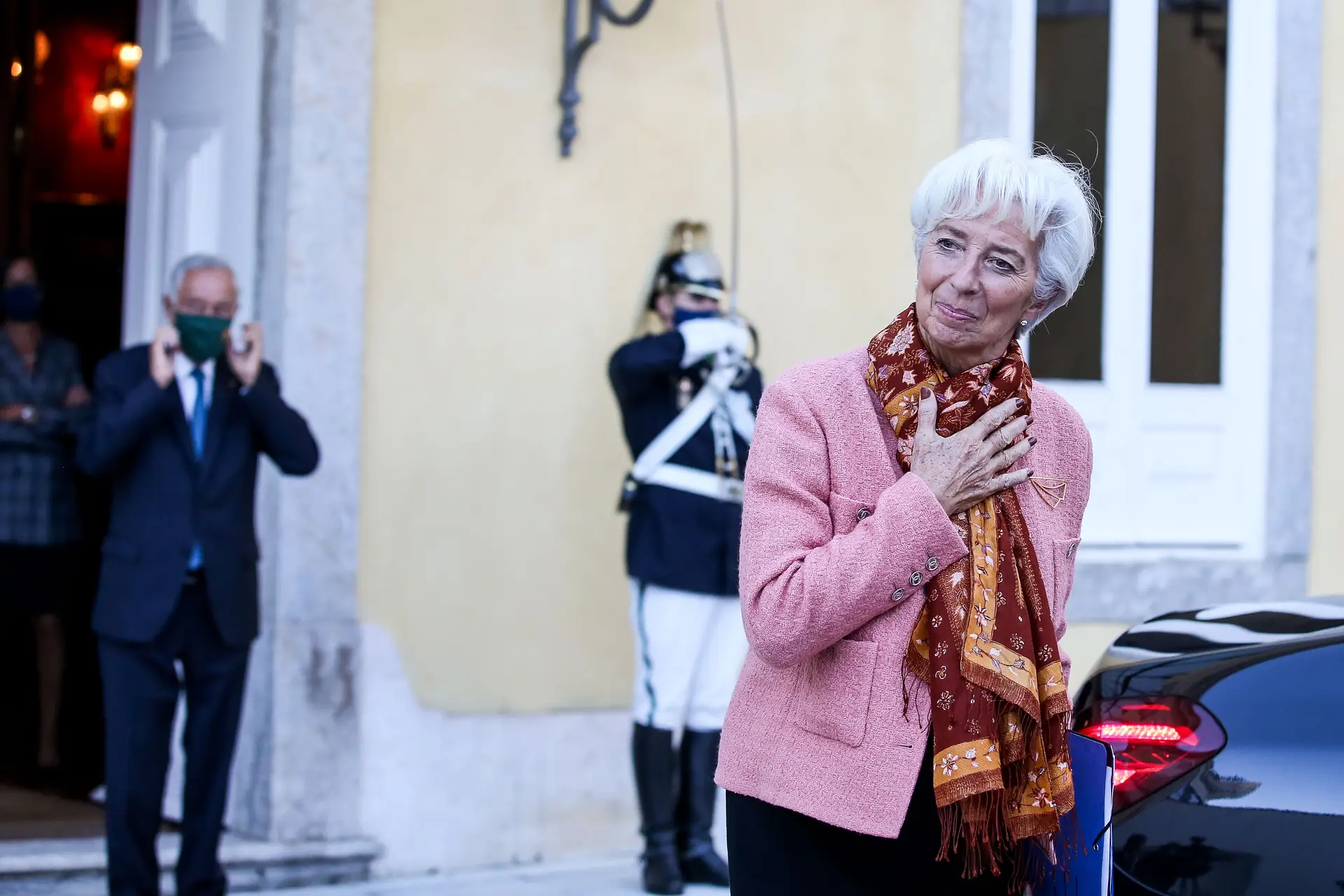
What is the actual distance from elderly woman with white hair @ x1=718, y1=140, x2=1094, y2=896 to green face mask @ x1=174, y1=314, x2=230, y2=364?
278 cm

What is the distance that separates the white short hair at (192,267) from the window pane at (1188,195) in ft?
13.4

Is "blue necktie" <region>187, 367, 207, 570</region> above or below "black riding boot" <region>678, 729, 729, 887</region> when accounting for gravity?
above

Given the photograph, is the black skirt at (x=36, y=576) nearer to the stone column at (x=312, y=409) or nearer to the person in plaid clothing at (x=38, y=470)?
the person in plaid clothing at (x=38, y=470)

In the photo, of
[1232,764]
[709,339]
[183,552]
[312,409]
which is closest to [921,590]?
[1232,764]

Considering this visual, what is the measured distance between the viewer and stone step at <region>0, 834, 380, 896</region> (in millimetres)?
5195

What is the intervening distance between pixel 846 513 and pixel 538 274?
12.4 ft

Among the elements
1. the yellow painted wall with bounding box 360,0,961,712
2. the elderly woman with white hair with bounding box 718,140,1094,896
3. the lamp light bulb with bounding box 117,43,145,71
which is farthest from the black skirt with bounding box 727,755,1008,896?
the lamp light bulb with bounding box 117,43,145,71

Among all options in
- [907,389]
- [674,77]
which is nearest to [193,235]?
[674,77]

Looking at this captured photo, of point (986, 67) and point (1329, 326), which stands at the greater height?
point (986, 67)

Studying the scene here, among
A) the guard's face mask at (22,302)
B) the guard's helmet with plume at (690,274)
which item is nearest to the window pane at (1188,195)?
the guard's helmet with plume at (690,274)

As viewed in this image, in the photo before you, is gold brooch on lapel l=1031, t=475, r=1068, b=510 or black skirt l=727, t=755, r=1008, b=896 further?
gold brooch on lapel l=1031, t=475, r=1068, b=510

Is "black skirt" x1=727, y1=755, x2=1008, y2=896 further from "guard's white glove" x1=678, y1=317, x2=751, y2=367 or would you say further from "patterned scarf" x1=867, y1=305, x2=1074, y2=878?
"guard's white glove" x1=678, y1=317, x2=751, y2=367

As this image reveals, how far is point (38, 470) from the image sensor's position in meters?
6.35

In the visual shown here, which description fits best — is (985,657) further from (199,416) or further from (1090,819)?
(199,416)
